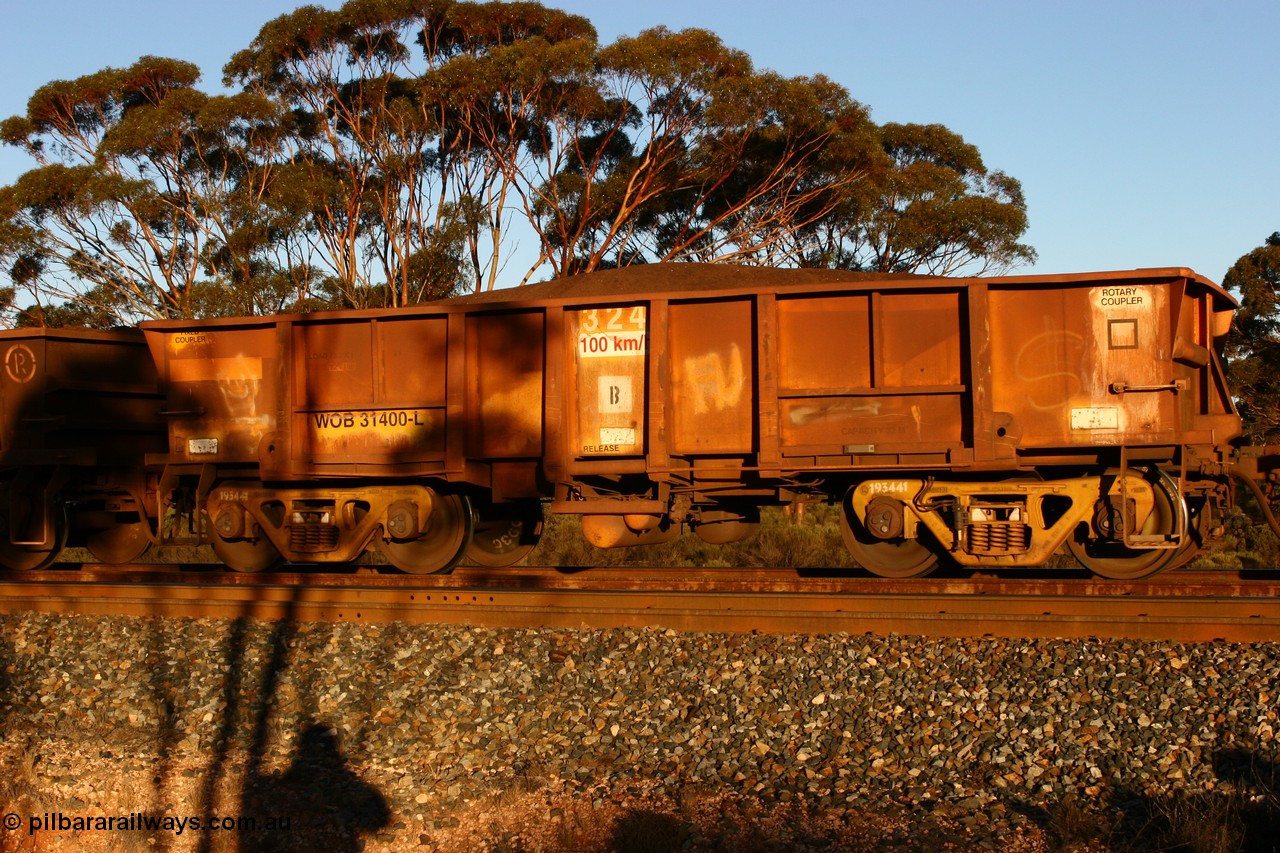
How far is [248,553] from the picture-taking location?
10.7 m

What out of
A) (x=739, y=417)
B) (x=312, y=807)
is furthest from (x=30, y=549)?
(x=739, y=417)

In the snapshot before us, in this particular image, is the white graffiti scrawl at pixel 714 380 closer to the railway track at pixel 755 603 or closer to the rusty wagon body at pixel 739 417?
the rusty wagon body at pixel 739 417

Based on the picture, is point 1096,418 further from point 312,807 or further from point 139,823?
point 139,823

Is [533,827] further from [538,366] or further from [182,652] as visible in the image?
[538,366]

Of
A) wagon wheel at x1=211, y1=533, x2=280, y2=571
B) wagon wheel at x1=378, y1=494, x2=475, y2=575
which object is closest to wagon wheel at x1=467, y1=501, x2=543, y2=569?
wagon wheel at x1=378, y1=494, x2=475, y2=575

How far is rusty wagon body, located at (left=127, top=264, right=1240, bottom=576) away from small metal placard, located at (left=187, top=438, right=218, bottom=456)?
1.0 inches

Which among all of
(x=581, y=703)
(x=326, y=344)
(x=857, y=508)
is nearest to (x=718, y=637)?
(x=581, y=703)

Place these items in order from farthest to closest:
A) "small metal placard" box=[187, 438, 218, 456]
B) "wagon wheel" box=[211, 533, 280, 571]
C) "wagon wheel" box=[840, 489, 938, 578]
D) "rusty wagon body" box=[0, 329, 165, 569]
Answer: "rusty wagon body" box=[0, 329, 165, 569], "wagon wheel" box=[211, 533, 280, 571], "small metal placard" box=[187, 438, 218, 456], "wagon wheel" box=[840, 489, 938, 578]

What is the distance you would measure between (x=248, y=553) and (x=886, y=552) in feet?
19.4

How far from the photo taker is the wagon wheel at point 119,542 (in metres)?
11.6

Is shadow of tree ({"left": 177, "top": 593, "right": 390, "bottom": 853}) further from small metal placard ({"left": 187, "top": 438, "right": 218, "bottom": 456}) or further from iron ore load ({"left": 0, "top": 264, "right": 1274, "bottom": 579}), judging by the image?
small metal placard ({"left": 187, "top": 438, "right": 218, "bottom": 456})

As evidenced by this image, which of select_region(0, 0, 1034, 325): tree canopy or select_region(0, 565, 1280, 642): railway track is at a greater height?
select_region(0, 0, 1034, 325): tree canopy

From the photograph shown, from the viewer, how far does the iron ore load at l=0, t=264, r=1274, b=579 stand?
333 inches

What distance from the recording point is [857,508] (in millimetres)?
8984
